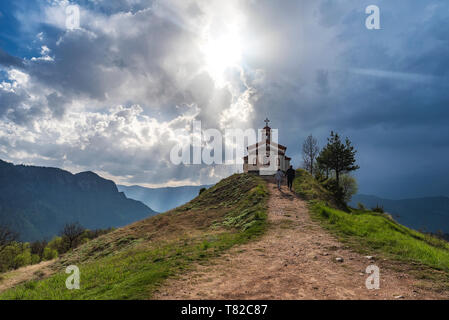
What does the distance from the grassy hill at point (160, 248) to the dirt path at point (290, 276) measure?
3.46 feet

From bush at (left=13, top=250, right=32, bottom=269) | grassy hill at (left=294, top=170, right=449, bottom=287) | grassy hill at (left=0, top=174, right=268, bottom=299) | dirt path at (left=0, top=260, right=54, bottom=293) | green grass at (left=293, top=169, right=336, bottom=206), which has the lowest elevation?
bush at (left=13, top=250, right=32, bottom=269)

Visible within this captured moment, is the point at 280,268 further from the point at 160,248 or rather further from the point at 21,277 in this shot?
the point at 21,277

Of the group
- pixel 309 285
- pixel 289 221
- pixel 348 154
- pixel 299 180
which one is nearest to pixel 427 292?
pixel 309 285

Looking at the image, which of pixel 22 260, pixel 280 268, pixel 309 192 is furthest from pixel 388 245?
pixel 22 260

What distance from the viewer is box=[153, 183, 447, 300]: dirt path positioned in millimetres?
5781

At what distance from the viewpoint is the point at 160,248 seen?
1273 centimetres

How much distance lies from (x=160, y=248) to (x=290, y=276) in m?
8.39

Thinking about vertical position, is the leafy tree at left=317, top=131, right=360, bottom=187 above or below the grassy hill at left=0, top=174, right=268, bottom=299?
above

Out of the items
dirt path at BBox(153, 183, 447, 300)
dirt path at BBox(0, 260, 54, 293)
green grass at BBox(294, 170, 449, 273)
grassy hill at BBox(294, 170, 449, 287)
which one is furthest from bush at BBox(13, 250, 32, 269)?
grassy hill at BBox(294, 170, 449, 287)

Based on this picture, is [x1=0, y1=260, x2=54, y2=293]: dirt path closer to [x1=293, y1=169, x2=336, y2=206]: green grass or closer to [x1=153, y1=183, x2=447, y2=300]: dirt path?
[x1=153, y1=183, x2=447, y2=300]: dirt path

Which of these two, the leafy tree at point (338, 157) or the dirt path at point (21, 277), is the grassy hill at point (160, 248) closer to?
the dirt path at point (21, 277)

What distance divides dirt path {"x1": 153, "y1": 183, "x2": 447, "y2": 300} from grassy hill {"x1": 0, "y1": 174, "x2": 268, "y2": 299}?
1054 millimetres

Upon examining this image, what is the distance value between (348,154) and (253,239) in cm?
4402

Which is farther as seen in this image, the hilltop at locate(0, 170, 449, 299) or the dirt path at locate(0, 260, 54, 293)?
the dirt path at locate(0, 260, 54, 293)
